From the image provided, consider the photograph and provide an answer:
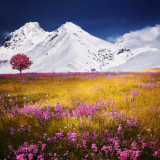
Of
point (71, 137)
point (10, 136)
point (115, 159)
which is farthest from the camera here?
point (10, 136)

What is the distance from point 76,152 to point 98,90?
5.97 metres

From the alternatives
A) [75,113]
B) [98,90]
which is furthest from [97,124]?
[98,90]

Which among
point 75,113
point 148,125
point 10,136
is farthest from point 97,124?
point 10,136

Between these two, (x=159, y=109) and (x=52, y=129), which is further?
(x=159, y=109)

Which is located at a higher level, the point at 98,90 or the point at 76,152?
the point at 98,90

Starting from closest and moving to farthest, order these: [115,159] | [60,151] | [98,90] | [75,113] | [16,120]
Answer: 1. [115,159]
2. [60,151]
3. [16,120]
4. [75,113]
5. [98,90]

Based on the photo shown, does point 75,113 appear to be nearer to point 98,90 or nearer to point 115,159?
point 115,159

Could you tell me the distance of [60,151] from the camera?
342 centimetres

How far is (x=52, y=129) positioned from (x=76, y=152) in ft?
3.75

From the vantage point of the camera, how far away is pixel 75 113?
5.37 meters

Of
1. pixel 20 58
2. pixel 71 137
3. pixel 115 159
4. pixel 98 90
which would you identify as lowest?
pixel 115 159

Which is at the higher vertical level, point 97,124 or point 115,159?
point 97,124

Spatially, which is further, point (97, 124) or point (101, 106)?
point (101, 106)

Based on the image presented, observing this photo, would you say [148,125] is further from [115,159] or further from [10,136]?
[10,136]
